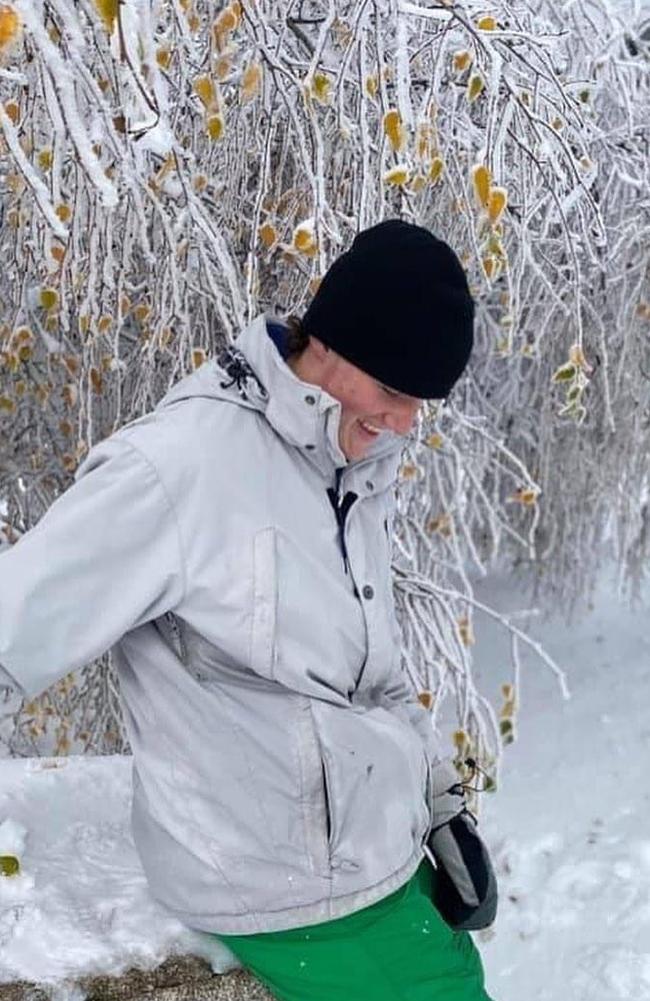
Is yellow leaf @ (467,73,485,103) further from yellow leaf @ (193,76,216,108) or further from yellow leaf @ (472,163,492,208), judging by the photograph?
yellow leaf @ (193,76,216,108)

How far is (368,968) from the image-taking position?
5.14ft

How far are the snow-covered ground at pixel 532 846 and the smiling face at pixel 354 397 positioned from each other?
→ 80 centimetres

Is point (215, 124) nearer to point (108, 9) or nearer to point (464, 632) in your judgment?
point (108, 9)

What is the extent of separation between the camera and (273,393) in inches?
59.0

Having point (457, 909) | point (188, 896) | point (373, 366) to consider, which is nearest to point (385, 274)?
point (373, 366)

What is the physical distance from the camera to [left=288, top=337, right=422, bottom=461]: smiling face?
1.50 metres

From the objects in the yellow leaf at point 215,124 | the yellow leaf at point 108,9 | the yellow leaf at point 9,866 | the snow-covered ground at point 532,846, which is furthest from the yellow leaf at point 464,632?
the yellow leaf at point 108,9

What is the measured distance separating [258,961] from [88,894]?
0.34m

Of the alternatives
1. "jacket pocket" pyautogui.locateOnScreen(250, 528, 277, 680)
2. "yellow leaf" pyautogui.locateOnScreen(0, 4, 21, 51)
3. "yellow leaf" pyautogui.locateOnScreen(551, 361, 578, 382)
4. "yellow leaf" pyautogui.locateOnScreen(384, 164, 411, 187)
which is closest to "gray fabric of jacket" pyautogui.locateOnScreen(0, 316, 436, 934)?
"jacket pocket" pyautogui.locateOnScreen(250, 528, 277, 680)

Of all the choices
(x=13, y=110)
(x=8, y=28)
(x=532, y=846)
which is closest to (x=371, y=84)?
(x=13, y=110)

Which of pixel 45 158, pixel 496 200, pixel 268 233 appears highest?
pixel 45 158

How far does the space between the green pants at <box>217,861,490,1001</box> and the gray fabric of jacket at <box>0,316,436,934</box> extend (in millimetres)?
42

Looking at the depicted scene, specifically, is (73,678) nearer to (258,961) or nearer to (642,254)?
(258,961)

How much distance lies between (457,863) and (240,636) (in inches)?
25.5
